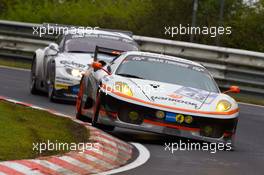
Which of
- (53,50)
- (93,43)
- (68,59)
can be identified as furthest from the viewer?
(93,43)

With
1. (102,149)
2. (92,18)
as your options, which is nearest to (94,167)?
(102,149)

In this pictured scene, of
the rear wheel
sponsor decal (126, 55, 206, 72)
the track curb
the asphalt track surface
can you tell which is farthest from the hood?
the rear wheel

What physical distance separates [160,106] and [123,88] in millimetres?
622

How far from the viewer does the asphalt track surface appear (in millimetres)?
11516

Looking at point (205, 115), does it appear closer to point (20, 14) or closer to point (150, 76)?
point (150, 76)

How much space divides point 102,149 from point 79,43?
8.34 metres

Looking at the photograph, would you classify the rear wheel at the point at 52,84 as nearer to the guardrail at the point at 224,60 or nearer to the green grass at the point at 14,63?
the guardrail at the point at 224,60

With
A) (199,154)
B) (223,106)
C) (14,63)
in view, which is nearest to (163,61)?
(223,106)

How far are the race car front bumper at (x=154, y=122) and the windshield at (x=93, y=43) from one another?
19.0 feet

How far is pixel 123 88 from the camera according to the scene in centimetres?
1396

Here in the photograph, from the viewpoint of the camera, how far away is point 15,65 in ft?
89.5

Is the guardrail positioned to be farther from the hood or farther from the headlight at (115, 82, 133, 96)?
the headlight at (115, 82, 133, 96)

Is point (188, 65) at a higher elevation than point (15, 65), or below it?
higher

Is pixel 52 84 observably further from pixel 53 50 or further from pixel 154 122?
pixel 154 122
